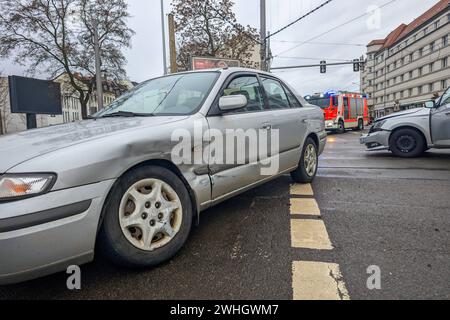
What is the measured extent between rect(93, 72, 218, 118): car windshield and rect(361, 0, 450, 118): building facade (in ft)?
145

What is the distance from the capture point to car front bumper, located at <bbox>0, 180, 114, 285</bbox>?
4.62 ft

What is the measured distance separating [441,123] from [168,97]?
576 centimetres

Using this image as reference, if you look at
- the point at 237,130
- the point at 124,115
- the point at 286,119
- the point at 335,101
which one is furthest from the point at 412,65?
the point at 124,115

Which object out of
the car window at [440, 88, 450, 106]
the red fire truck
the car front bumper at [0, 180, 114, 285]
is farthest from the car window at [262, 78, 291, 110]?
the red fire truck

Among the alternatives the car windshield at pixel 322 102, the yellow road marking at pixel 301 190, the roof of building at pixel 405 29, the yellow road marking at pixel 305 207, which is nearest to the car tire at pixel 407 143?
the yellow road marking at pixel 301 190

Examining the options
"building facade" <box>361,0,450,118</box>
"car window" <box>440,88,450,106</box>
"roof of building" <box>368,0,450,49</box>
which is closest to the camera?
"car window" <box>440,88,450,106</box>

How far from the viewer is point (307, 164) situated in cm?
421

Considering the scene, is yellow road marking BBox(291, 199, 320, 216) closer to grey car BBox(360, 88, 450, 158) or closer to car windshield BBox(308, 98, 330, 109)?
grey car BBox(360, 88, 450, 158)

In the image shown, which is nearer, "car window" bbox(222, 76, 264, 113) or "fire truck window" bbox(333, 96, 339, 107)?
"car window" bbox(222, 76, 264, 113)

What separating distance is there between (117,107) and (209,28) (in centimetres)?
1681

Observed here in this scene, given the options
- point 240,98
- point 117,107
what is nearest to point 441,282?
point 240,98

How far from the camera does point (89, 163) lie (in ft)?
5.33

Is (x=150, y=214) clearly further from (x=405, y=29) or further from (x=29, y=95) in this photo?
(x=405, y=29)

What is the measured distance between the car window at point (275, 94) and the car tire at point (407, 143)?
4168 millimetres
